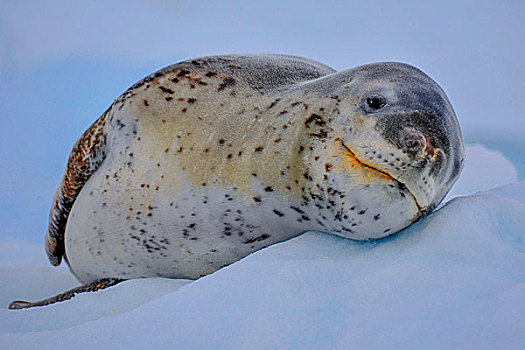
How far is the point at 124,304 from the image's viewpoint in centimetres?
133

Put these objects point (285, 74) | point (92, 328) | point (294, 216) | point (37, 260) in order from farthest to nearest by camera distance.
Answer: point (37, 260)
point (285, 74)
point (294, 216)
point (92, 328)

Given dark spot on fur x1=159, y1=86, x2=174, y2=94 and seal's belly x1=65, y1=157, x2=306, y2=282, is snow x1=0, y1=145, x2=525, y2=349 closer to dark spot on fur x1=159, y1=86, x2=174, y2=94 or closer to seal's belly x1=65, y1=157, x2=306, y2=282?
seal's belly x1=65, y1=157, x2=306, y2=282

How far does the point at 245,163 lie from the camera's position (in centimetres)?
135

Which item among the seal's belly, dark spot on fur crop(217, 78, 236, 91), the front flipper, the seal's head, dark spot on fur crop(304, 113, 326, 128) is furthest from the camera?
the front flipper

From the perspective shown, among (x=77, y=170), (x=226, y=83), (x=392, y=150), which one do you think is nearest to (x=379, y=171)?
(x=392, y=150)

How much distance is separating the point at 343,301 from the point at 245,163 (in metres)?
0.46

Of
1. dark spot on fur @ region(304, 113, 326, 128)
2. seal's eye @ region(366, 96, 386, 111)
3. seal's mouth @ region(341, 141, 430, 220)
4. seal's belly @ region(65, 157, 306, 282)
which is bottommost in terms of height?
seal's belly @ region(65, 157, 306, 282)

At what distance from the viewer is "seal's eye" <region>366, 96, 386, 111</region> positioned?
46.6 inches

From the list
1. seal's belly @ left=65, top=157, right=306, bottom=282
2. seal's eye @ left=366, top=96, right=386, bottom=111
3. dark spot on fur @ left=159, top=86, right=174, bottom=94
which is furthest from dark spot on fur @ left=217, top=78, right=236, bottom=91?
seal's eye @ left=366, top=96, right=386, bottom=111

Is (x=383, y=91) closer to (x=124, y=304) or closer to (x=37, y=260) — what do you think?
(x=124, y=304)

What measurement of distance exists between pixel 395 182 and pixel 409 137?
100 mm

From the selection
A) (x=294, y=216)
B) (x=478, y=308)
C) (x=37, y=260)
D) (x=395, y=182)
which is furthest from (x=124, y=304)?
(x=37, y=260)

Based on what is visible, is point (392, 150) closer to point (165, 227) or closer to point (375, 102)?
point (375, 102)

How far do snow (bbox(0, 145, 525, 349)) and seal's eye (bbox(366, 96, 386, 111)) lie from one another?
0.30 metres
